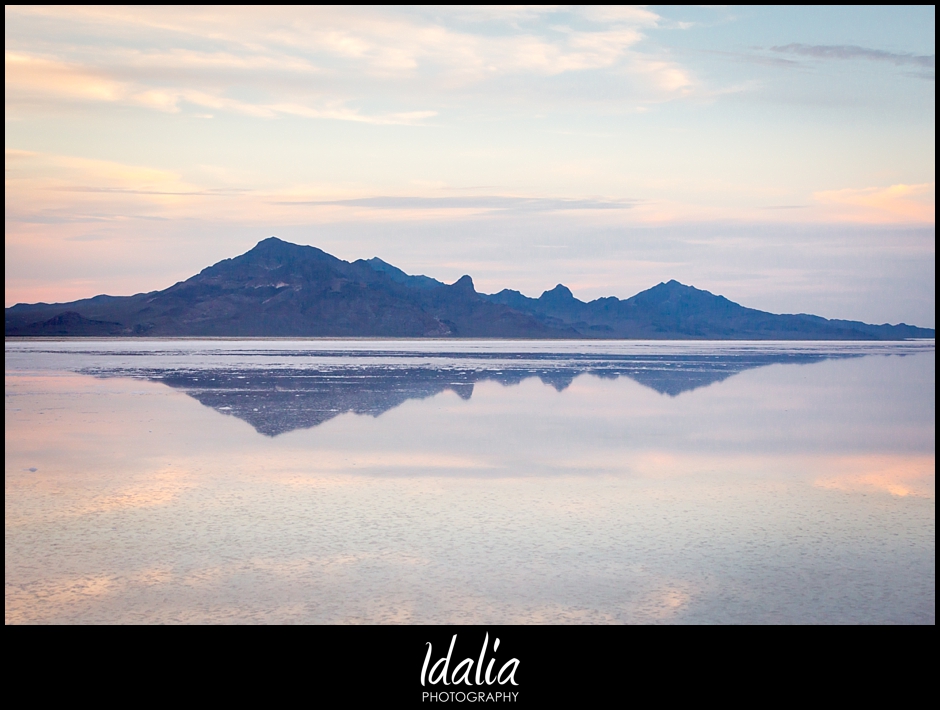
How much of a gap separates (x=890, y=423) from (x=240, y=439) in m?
13.9

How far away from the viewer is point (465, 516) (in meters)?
9.74

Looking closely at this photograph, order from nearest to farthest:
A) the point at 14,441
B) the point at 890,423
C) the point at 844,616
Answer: the point at 844,616 < the point at 14,441 < the point at 890,423

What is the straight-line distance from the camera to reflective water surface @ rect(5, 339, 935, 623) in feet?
22.6

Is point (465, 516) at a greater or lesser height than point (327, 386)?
lesser

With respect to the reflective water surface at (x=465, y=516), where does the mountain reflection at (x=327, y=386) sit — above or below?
above

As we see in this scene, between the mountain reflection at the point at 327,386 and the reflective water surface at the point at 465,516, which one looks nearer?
the reflective water surface at the point at 465,516

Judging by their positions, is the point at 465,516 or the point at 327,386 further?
the point at 327,386

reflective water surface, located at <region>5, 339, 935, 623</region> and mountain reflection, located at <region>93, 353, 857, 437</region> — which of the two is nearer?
reflective water surface, located at <region>5, 339, 935, 623</region>

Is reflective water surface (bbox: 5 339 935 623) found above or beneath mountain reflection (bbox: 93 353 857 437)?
beneath

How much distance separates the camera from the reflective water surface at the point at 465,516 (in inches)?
271
